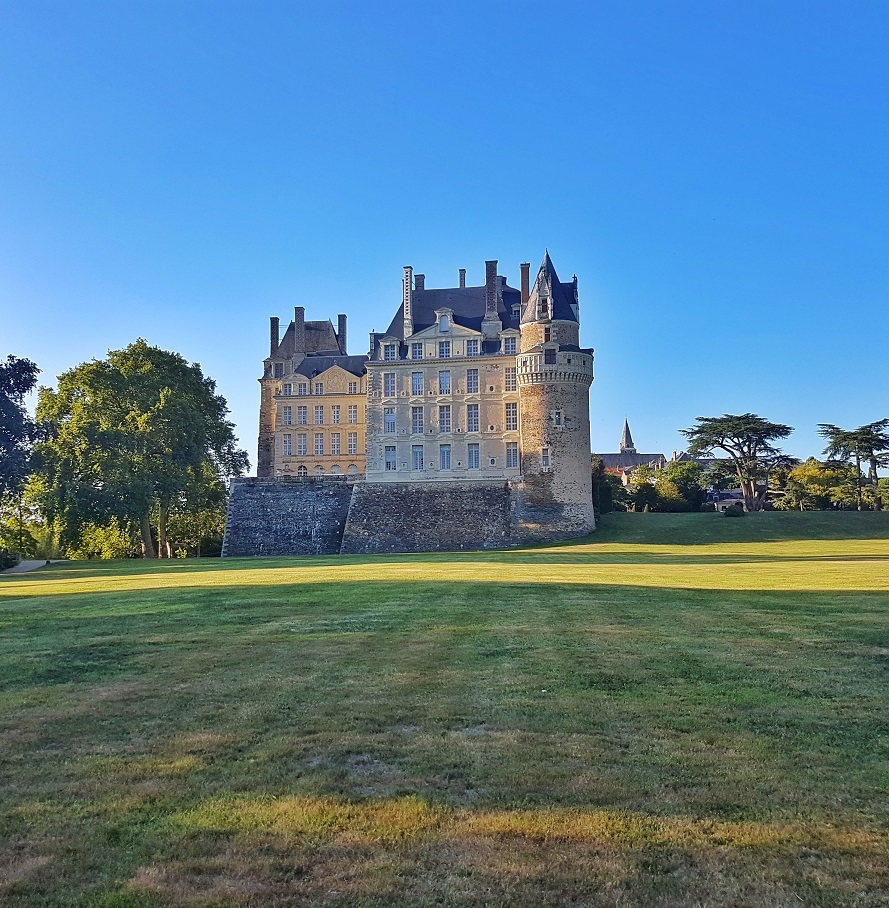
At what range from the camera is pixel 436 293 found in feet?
186

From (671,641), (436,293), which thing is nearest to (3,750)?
(671,641)

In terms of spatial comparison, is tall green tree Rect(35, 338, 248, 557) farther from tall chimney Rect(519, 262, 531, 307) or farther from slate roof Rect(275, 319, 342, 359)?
tall chimney Rect(519, 262, 531, 307)

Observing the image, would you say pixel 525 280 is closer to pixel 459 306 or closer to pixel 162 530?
pixel 459 306

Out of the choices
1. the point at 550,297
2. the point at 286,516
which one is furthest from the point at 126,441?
the point at 550,297

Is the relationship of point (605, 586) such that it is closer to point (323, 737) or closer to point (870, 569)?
point (870, 569)

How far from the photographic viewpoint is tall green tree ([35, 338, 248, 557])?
4419 cm

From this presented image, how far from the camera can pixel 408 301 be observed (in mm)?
55000

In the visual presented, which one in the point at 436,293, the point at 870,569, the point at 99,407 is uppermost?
the point at 436,293

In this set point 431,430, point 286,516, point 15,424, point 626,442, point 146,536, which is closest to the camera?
point 15,424

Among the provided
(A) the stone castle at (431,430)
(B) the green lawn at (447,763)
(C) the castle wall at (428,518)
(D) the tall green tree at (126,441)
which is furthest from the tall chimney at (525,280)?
(B) the green lawn at (447,763)

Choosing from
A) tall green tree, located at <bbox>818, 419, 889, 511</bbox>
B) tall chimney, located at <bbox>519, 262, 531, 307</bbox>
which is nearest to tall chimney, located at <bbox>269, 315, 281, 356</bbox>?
tall chimney, located at <bbox>519, 262, 531, 307</bbox>

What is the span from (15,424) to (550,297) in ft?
99.2

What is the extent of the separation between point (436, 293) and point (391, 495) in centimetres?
1570

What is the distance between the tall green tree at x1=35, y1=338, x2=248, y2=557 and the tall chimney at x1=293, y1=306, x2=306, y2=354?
1181 centimetres
